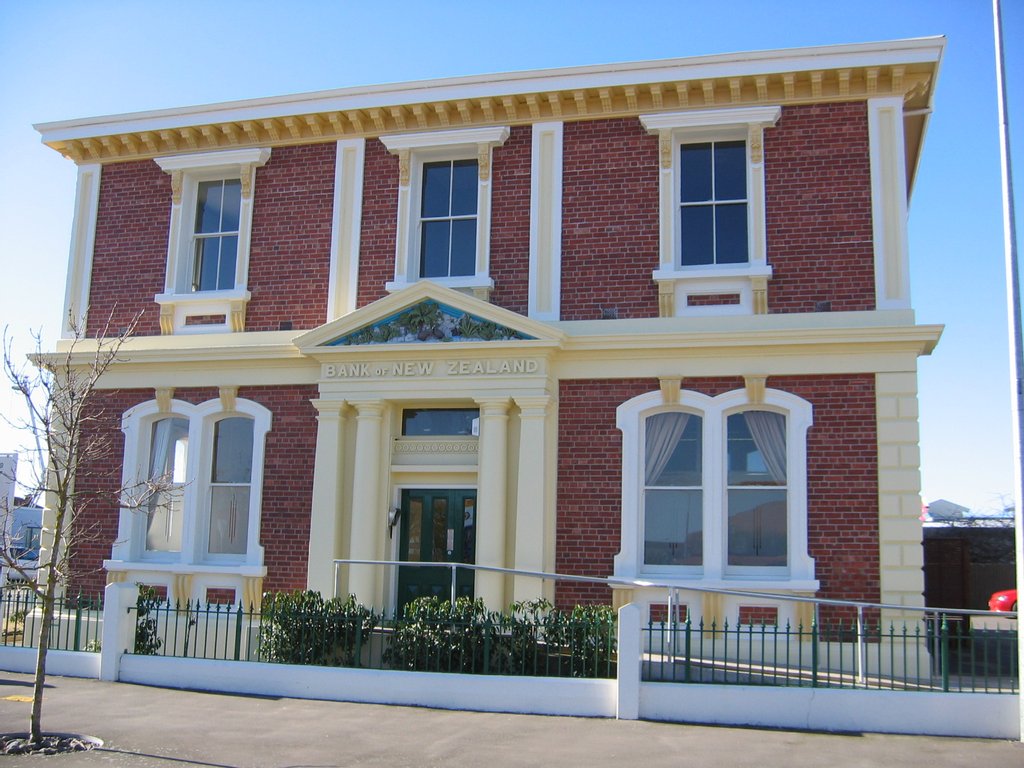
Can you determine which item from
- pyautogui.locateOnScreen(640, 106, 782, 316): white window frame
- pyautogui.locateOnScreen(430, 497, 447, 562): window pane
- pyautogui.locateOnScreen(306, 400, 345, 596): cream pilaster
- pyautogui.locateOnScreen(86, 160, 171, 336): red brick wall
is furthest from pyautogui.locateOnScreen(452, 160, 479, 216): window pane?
pyautogui.locateOnScreen(86, 160, 171, 336): red brick wall

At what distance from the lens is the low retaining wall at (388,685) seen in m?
10.5

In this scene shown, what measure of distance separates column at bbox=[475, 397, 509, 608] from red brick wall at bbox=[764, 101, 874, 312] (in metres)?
3.89

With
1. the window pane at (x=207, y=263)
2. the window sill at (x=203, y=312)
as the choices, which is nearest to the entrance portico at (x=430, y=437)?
the window sill at (x=203, y=312)

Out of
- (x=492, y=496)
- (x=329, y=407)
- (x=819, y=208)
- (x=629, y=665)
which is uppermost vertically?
(x=819, y=208)

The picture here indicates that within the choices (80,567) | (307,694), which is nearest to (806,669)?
(307,694)

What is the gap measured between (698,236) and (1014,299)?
4.77 metres

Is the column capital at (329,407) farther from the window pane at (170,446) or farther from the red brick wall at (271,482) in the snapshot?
the window pane at (170,446)

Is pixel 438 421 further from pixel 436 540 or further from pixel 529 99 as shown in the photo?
pixel 529 99

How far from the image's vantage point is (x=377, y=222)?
15.0m

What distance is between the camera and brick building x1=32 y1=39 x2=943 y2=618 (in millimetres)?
13078

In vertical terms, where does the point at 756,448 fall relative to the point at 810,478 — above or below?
above

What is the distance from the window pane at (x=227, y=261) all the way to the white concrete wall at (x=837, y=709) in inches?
354

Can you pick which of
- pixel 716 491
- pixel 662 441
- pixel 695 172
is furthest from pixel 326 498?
pixel 695 172

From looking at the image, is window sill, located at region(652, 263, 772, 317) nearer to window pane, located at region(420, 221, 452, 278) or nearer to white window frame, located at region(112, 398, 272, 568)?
window pane, located at region(420, 221, 452, 278)
